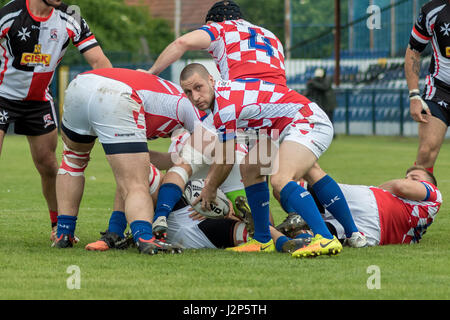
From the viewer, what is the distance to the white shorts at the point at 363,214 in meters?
6.18

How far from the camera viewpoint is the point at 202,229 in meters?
6.06

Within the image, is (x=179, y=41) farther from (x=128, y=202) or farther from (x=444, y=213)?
(x=444, y=213)

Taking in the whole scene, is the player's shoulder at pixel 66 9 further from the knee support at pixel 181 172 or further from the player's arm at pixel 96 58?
the knee support at pixel 181 172

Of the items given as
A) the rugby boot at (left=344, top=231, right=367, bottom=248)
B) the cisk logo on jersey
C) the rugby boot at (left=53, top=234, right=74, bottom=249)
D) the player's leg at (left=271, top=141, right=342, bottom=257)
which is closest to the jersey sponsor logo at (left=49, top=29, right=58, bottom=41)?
the cisk logo on jersey

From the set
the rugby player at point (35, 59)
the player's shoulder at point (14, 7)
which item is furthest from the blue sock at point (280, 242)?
the player's shoulder at point (14, 7)

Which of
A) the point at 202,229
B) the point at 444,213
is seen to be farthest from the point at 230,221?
the point at 444,213

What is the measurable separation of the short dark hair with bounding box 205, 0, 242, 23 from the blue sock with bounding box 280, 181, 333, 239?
2002 millimetres

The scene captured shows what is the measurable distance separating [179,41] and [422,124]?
2.33 m

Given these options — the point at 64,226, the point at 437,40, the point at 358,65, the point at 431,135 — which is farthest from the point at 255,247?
the point at 358,65

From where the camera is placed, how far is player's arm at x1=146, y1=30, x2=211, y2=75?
19.7 feet

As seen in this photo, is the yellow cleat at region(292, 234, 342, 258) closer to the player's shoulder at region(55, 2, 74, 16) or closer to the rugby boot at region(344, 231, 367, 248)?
the rugby boot at region(344, 231, 367, 248)

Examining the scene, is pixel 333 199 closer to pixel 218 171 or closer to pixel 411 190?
pixel 411 190

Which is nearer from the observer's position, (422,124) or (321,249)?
(321,249)
